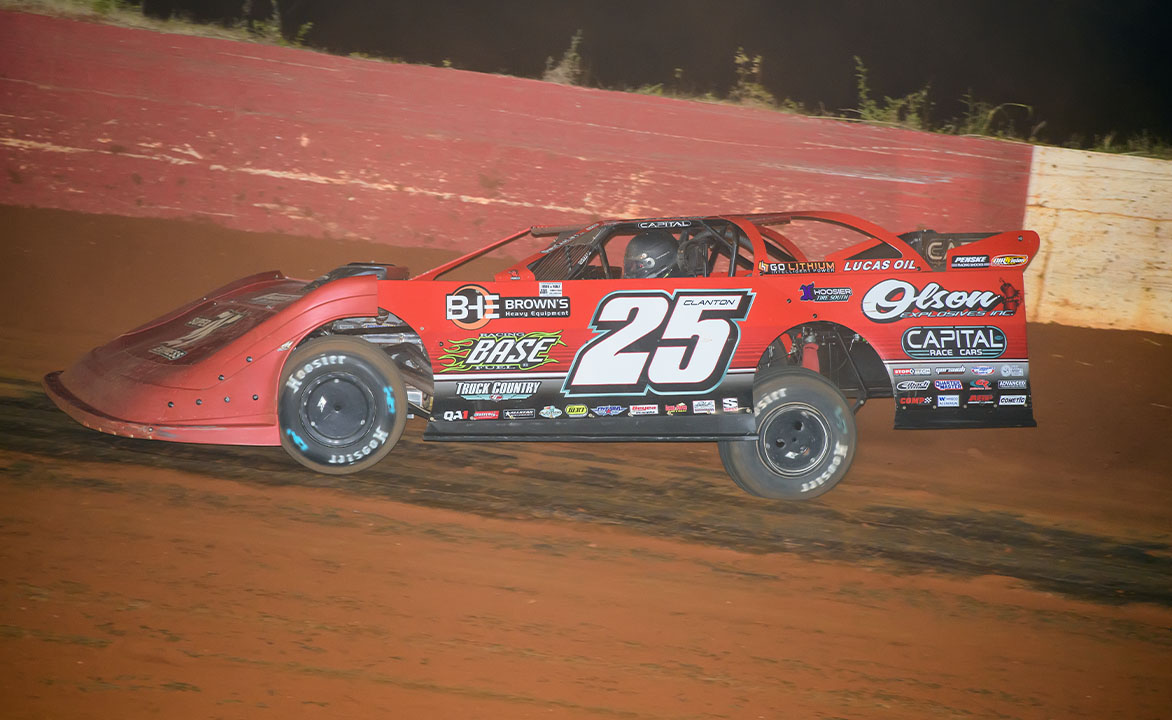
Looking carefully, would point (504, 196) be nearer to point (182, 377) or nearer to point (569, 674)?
point (182, 377)

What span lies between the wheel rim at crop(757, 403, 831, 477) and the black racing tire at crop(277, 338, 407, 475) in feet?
6.97

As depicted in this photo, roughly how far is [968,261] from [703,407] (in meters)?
1.77

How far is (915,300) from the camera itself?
5.62m

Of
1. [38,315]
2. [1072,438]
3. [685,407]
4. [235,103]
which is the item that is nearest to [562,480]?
[685,407]

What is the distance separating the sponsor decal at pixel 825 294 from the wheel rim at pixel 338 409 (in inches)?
101

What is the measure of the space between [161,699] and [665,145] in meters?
7.31

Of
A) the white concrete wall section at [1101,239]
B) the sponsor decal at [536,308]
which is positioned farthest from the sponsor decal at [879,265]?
the white concrete wall section at [1101,239]

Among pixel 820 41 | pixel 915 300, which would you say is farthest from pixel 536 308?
pixel 820 41

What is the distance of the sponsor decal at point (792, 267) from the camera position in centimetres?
559

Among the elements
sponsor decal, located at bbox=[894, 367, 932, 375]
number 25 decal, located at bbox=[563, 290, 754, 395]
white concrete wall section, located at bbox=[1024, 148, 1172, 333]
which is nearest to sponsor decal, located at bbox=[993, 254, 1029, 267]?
sponsor decal, located at bbox=[894, 367, 932, 375]

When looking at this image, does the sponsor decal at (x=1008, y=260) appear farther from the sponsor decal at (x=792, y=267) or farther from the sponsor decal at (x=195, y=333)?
the sponsor decal at (x=195, y=333)

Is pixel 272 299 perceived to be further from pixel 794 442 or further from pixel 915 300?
pixel 915 300

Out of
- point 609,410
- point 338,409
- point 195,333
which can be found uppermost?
point 195,333

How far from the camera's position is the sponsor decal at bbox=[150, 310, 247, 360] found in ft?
18.6
